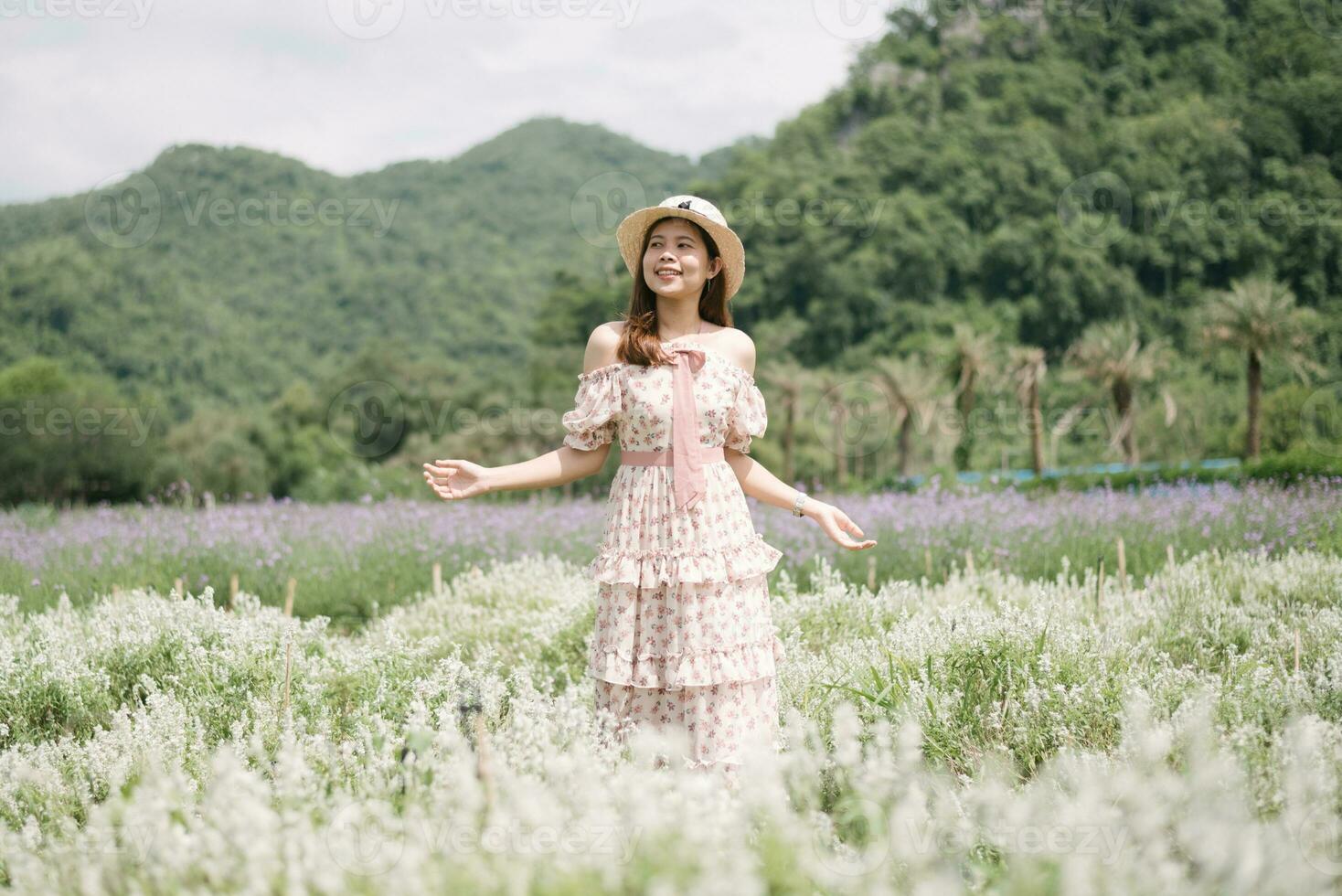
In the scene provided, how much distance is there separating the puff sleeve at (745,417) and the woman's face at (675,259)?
1.21 feet

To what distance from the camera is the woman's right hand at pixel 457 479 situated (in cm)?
296

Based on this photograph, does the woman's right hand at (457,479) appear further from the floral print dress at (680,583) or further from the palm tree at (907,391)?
the palm tree at (907,391)

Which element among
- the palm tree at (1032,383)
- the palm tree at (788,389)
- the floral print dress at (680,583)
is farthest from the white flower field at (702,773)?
the palm tree at (788,389)

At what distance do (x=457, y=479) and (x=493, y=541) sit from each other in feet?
15.1

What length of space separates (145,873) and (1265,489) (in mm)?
8460

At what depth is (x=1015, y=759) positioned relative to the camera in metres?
3.00

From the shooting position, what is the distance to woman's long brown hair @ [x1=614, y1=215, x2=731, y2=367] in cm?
291

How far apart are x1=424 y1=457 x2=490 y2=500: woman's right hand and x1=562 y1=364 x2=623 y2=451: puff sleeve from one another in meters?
0.31

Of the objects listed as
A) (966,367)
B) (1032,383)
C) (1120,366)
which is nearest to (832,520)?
(1032,383)

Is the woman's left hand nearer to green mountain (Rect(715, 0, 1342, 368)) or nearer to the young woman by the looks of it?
the young woman

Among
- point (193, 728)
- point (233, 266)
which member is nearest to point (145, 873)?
point (193, 728)

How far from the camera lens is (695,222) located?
3035mm

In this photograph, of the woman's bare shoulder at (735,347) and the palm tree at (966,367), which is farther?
the palm tree at (966,367)

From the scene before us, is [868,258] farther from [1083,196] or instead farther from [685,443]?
[685,443]
